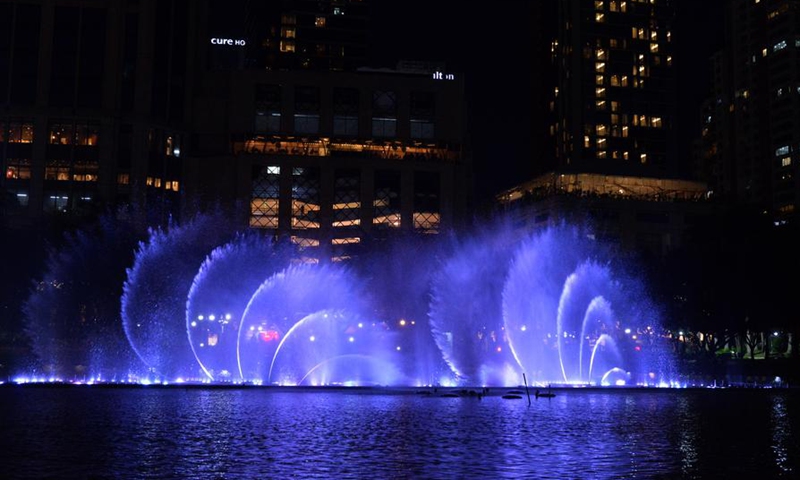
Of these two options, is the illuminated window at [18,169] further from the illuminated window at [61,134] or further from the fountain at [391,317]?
the fountain at [391,317]

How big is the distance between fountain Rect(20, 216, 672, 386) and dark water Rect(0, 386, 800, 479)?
77.0 feet

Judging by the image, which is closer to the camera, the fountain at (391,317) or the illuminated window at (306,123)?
the fountain at (391,317)

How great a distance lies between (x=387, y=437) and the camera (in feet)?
98.0

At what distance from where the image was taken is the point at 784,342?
115750 millimetres

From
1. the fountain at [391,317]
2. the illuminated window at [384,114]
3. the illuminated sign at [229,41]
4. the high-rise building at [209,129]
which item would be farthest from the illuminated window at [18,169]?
the illuminated window at [384,114]

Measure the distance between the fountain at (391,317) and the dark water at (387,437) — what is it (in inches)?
924

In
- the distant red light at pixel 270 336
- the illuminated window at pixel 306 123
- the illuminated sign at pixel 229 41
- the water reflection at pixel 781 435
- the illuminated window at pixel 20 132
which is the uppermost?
the illuminated sign at pixel 229 41

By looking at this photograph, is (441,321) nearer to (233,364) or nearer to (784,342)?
(233,364)

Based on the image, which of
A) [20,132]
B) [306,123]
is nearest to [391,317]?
[306,123]

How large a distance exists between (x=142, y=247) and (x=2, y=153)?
80055 mm

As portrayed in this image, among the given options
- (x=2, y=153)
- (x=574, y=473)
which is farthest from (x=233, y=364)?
(x=2, y=153)

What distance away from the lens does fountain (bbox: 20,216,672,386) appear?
72625 mm

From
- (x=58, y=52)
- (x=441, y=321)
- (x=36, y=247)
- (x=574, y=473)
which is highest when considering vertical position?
(x=58, y=52)

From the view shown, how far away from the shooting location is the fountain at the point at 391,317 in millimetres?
72625
